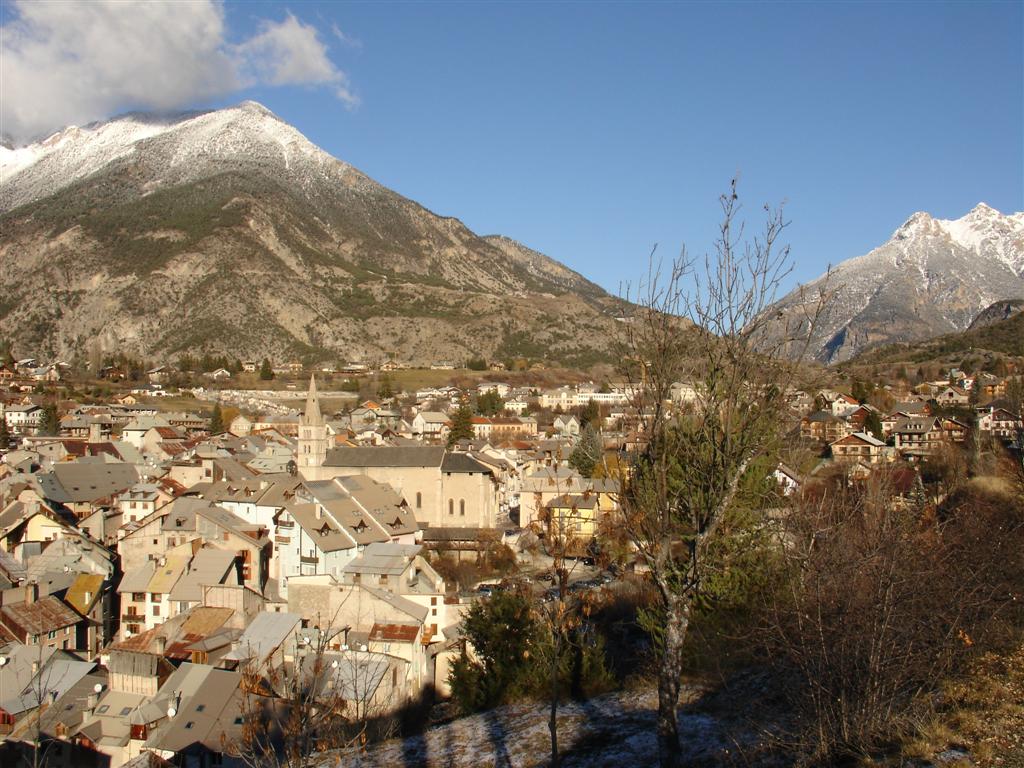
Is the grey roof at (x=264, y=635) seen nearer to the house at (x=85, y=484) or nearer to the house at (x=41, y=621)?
the house at (x=41, y=621)

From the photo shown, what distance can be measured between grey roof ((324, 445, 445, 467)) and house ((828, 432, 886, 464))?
76.4 ft

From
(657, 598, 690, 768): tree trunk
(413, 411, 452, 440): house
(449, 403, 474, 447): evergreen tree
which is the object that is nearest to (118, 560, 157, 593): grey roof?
(657, 598, 690, 768): tree trunk

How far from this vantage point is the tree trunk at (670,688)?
350 inches

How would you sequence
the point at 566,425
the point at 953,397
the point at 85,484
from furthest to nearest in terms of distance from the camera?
the point at 566,425 < the point at 953,397 < the point at 85,484

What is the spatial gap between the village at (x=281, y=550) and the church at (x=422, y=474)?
0.11 meters

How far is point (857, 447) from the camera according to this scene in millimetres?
50250

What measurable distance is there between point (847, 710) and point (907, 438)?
52440mm

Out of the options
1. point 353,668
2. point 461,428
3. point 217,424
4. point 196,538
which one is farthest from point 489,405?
point 353,668

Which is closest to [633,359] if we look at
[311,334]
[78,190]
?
[311,334]

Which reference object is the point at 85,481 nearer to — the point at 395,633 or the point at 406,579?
the point at 406,579

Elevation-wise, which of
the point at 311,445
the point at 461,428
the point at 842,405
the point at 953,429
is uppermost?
the point at 842,405

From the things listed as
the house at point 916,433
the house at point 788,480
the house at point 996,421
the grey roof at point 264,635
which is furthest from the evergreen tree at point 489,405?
the grey roof at point 264,635

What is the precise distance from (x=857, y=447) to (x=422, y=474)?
26.4 meters

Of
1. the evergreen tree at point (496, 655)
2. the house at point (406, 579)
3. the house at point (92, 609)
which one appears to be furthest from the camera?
the house at point (92, 609)
